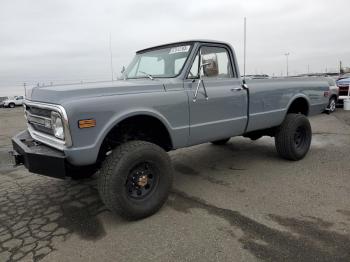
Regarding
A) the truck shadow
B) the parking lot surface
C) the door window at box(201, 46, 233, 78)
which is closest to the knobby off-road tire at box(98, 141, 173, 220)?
the parking lot surface

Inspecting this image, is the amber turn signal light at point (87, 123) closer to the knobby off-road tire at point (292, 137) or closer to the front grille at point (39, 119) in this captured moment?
the front grille at point (39, 119)

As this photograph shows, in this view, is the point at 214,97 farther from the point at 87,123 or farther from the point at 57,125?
the point at 57,125

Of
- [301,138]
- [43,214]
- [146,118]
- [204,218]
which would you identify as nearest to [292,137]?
[301,138]

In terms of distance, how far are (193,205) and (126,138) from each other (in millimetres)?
1157

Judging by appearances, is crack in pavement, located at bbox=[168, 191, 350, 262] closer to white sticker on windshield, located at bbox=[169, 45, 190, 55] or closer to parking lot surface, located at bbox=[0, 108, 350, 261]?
parking lot surface, located at bbox=[0, 108, 350, 261]

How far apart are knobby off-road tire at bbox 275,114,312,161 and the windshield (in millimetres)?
2342

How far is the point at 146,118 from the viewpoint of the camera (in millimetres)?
3920

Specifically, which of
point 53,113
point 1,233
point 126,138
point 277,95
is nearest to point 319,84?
point 277,95

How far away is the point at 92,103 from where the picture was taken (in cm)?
336

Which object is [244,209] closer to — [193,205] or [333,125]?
[193,205]

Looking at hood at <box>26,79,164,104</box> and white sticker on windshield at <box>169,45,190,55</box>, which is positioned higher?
white sticker on windshield at <box>169,45,190,55</box>

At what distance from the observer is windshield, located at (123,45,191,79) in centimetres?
451

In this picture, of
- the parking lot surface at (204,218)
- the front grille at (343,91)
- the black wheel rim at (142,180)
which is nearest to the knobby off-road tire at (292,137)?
the parking lot surface at (204,218)

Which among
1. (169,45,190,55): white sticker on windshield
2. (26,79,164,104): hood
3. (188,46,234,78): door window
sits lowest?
(26,79,164,104): hood
